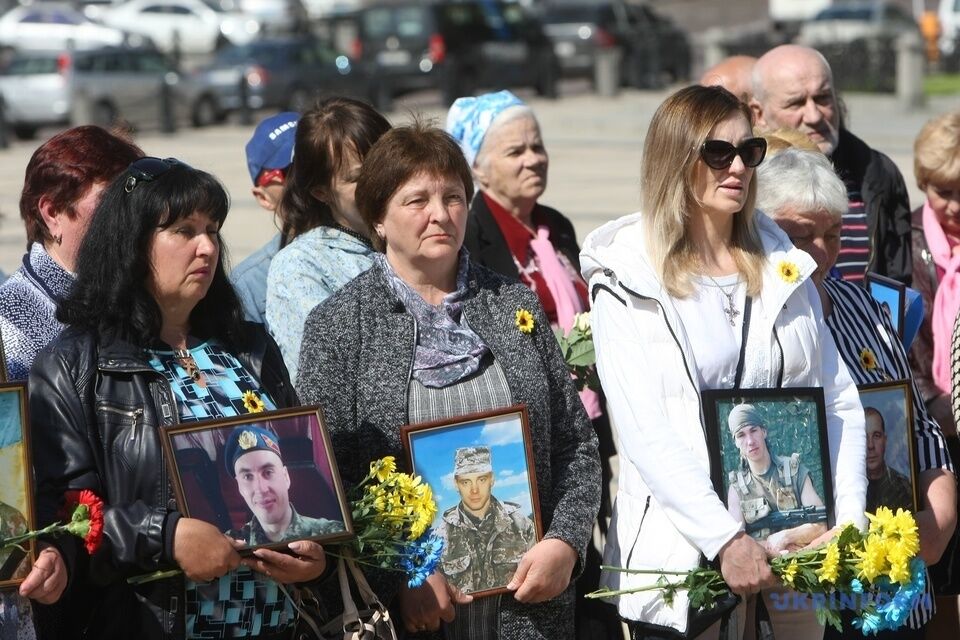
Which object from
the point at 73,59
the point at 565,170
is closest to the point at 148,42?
the point at 73,59

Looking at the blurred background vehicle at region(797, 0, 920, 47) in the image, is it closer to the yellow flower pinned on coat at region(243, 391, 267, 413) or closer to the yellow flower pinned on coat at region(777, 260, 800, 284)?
the yellow flower pinned on coat at region(777, 260, 800, 284)

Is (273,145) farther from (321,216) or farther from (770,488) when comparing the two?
(770,488)

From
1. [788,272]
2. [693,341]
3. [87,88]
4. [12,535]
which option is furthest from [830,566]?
[87,88]

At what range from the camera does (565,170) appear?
1925 cm

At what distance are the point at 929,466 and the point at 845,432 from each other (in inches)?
21.9

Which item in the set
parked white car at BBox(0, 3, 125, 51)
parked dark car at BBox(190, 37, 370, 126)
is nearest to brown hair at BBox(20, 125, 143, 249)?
parked dark car at BBox(190, 37, 370, 126)

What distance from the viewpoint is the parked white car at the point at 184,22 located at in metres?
39.6

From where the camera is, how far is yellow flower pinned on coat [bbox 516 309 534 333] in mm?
4039

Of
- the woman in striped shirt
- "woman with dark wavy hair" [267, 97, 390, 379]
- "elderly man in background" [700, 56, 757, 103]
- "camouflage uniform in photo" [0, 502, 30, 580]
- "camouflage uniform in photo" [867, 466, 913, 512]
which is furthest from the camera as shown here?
"elderly man in background" [700, 56, 757, 103]

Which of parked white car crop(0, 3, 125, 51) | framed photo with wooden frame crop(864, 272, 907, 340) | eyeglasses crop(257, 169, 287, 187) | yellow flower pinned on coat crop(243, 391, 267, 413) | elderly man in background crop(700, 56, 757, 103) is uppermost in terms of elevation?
parked white car crop(0, 3, 125, 51)

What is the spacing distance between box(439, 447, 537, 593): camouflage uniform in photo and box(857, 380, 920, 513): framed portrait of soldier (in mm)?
1007

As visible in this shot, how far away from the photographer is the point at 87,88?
2505 centimetres

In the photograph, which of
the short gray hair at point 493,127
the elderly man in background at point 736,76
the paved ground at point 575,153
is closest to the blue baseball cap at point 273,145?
the short gray hair at point 493,127

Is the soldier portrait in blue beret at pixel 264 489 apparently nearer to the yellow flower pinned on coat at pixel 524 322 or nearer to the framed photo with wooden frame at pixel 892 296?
the yellow flower pinned on coat at pixel 524 322
